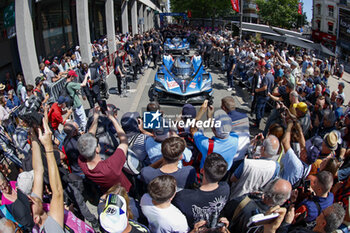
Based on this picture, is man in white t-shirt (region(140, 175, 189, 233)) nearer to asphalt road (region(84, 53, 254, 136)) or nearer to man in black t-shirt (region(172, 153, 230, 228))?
man in black t-shirt (region(172, 153, 230, 228))

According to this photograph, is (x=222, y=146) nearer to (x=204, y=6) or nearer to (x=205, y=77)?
(x=205, y=77)

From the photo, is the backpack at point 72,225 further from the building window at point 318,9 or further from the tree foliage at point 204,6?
the building window at point 318,9

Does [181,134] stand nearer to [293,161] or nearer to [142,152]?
[142,152]

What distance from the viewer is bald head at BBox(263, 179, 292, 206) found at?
7.34 feet

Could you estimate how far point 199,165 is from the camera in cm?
358

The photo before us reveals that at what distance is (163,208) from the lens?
2.30 metres

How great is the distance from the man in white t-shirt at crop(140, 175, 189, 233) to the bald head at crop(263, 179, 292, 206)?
0.83 metres

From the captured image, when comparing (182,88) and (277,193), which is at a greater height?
(182,88)

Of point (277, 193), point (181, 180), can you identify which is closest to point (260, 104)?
point (181, 180)

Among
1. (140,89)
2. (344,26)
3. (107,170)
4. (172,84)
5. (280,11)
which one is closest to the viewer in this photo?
(107,170)

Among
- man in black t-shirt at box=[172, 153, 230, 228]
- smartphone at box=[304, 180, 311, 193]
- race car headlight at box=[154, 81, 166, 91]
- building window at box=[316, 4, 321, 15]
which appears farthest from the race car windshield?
building window at box=[316, 4, 321, 15]

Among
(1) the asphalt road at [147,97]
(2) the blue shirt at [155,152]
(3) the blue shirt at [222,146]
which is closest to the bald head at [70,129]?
(2) the blue shirt at [155,152]

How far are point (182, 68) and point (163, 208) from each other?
7.56 metres

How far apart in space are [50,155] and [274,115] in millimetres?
4258
